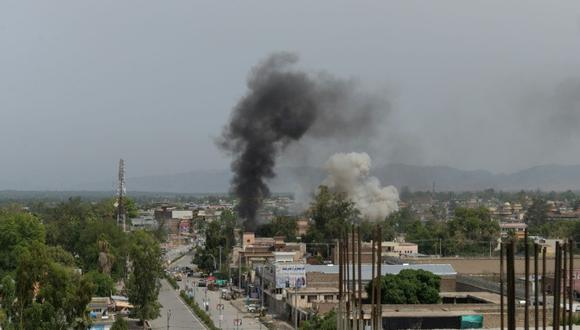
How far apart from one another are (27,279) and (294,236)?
36.9m

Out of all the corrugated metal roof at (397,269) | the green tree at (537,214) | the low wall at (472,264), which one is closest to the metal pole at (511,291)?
the corrugated metal roof at (397,269)

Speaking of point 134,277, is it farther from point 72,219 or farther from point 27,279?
point 72,219

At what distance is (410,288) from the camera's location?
94.7 ft

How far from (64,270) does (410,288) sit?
11.5 m

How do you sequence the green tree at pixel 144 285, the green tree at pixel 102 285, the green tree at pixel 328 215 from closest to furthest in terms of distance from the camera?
the green tree at pixel 144 285 → the green tree at pixel 102 285 → the green tree at pixel 328 215

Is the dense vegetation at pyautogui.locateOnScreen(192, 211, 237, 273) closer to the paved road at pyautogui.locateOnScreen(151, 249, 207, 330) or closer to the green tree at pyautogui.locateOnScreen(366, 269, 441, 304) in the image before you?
the paved road at pyautogui.locateOnScreen(151, 249, 207, 330)

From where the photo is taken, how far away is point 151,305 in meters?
30.6

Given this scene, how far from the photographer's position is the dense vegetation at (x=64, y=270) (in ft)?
74.3

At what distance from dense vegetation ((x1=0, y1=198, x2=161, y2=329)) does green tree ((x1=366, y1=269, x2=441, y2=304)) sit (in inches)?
329

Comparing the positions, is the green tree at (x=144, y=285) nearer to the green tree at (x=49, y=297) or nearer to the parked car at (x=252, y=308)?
the parked car at (x=252, y=308)

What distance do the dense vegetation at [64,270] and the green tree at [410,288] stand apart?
8.36 meters

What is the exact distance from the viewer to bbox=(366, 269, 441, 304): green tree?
28.5 metres

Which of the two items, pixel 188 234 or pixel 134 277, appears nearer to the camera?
pixel 134 277

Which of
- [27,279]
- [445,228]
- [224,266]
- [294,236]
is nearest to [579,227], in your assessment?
[445,228]
